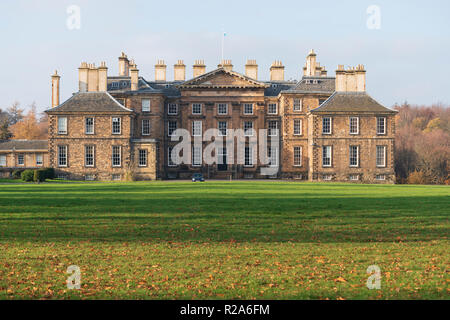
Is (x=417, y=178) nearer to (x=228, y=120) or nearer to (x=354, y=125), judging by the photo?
(x=354, y=125)

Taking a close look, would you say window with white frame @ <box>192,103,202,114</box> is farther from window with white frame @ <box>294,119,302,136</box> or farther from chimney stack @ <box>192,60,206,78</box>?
window with white frame @ <box>294,119,302,136</box>

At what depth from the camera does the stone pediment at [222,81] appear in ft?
192

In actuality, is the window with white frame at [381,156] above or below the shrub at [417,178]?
above

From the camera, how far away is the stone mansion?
55.0 m

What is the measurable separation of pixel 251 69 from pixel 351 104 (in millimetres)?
13131

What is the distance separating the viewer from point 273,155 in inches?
2354

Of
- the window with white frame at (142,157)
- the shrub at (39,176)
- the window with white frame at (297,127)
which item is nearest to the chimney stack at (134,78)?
the window with white frame at (142,157)

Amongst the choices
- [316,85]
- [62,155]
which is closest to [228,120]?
[316,85]

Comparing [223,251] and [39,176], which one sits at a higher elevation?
[39,176]

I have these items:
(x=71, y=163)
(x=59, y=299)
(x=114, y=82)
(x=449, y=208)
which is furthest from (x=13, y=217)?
(x=114, y=82)

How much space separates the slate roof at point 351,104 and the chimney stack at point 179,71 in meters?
18.3

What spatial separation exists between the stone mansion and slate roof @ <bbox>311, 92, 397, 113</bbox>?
0.36 feet

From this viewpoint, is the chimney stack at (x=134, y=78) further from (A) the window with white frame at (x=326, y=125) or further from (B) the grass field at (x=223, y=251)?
(B) the grass field at (x=223, y=251)

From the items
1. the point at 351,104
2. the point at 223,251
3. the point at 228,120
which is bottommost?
the point at 223,251
